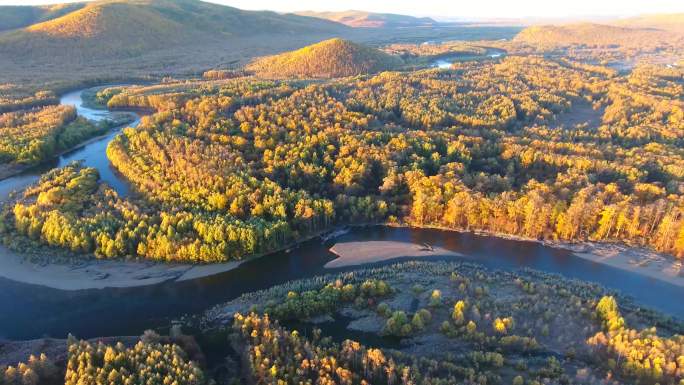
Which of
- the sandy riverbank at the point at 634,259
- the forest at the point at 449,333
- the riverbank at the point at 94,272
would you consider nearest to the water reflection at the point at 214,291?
the riverbank at the point at 94,272

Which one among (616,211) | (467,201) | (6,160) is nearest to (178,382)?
(467,201)

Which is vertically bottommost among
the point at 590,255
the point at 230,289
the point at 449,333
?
the point at 230,289

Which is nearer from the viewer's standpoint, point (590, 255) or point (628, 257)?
point (628, 257)

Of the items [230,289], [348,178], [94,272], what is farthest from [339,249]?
[94,272]

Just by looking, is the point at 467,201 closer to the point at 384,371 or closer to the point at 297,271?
the point at 297,271

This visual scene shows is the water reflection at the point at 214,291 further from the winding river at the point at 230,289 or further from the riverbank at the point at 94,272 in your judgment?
the riverbank at the point at 94,272

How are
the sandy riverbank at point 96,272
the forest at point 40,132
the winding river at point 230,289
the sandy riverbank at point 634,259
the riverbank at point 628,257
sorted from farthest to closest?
1. the forest at point 40,132
2. the riverbank at point 628,257
3. the sandy riverbank at point 634,259
4. the sandy riverbank at point 96,272
5. the winding river at point 230,289

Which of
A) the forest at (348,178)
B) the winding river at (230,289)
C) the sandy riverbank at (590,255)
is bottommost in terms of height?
the winding river at (230,289)

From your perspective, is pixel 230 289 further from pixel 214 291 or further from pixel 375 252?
pixel 375 252
